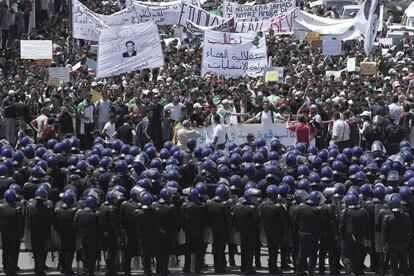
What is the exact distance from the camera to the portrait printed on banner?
37250 millimetres

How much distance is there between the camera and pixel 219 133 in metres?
33.8

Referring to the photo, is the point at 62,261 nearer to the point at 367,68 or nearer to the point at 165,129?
the point at 165,129

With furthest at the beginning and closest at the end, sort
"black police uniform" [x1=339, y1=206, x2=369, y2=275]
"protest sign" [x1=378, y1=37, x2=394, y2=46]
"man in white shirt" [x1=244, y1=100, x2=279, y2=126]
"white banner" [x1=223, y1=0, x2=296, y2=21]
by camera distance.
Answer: "protest sign" [x1=378, y1=37, x2=394, y2=46] → "white banner" [x1=223, y1=0, x2=296, y2=21] → "man in white shirt" [x1=244, y1=100, x2=279, y2=126] → "black police uniform" [x1=339, y1=206, x2=369, y2=275]

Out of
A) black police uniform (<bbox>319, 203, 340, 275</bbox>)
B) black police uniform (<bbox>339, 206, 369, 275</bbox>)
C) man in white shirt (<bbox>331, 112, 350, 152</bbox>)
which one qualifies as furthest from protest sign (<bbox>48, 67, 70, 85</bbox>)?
black police uniform (<bbox>339, 206, 369, 275</bbox>)

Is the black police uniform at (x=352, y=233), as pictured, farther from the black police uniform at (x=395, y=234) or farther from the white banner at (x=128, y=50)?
the white banner at (x=128, y=50)

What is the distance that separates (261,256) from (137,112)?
19.5ft

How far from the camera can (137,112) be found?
34688 mm

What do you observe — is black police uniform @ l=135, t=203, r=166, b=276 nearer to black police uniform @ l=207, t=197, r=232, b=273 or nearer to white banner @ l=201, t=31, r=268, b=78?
black police uniform @ l=207, t=197, r=232, b=273

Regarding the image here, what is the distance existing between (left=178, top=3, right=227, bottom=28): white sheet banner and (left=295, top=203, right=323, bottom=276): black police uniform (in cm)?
1639

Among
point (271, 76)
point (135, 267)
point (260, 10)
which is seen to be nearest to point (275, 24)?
point (260, 10)

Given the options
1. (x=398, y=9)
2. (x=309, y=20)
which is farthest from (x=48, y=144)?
(x=398, y=9)

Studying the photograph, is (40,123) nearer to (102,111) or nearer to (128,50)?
(102,111)

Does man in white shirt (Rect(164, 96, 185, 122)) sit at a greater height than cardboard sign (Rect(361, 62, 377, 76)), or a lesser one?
greater

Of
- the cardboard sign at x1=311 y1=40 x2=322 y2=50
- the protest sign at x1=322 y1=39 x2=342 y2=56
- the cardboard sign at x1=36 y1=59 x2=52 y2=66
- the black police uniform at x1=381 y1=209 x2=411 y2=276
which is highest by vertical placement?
the black police uniform at x1=381 y1=209 x2=411 y2=276
